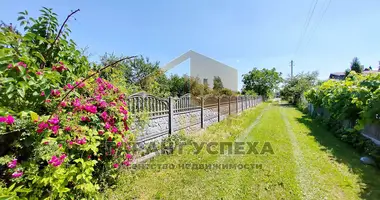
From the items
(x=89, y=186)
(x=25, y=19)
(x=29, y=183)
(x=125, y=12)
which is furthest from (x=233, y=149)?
(x=125, y=12)

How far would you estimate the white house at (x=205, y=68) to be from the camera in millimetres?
14507

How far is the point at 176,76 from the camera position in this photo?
682 inches

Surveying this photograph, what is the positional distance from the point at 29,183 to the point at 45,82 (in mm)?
1127

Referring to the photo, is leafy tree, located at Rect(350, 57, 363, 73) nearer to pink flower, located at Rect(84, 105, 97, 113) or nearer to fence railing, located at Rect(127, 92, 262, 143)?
fence railing, located at Rect(127, 92, 262, 143)

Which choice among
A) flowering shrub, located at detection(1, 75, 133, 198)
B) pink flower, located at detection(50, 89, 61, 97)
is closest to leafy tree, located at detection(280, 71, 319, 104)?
flowering shrub, located at detection(1, 75, 133, 198)

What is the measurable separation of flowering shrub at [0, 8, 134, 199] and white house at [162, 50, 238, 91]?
10.8m

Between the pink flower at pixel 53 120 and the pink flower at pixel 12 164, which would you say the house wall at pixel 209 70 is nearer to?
the pink flower at pixel 53 120

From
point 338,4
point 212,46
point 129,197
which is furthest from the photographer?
point 212,46

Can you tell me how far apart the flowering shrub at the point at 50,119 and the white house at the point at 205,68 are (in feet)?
35.3

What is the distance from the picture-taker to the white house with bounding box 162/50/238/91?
14.5 metres

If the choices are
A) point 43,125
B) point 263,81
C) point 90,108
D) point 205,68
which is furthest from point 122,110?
point 263,81

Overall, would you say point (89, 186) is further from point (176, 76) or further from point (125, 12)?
point (176, 76)

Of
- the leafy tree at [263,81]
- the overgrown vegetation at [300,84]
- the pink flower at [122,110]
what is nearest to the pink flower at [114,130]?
the pink flower at [122,110]

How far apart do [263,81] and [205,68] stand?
85.2ft
